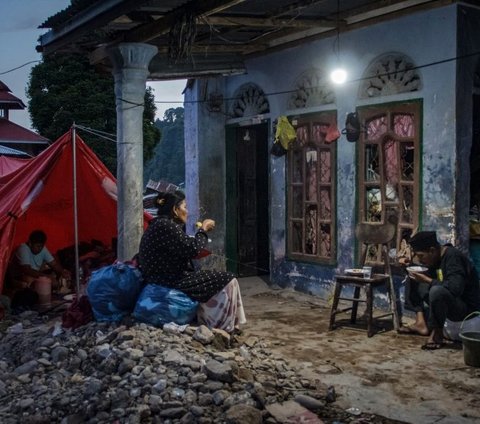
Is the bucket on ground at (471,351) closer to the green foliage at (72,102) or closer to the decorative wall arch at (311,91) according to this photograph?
the decorative wall arch at (311,91)

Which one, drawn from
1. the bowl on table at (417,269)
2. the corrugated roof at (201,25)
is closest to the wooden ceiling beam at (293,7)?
the corrugated roof at (201,25)

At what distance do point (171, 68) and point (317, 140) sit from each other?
225 cm

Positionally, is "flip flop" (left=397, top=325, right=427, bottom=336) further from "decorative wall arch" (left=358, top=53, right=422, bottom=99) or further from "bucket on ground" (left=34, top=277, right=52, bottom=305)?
"bucket on ground" (left=34, top=277, right=52, bottom=305)

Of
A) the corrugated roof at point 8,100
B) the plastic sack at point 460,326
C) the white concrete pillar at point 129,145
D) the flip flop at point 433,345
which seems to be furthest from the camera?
the corrugated roof at point 8,100

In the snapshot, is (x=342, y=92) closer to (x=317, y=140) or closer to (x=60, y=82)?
(x=317, y=140)

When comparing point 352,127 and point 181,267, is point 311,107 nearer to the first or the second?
point 352,127

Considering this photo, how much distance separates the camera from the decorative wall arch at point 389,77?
712 centimetres

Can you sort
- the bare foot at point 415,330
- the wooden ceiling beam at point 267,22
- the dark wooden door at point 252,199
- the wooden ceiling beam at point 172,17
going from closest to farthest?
the wooden ceiling beam at point 172,17
the bare foot at point 415,330
the wooden ceiling beam at point 267,22
the dark wooden door at point 252,199

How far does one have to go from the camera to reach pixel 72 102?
22.0 meters

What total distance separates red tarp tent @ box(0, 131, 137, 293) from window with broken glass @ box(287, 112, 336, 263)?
2.56 metres

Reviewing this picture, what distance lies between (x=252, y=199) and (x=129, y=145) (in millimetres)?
3371

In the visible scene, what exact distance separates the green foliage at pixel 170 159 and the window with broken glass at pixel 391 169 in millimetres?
28415

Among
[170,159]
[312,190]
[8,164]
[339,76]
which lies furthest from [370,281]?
[170,159]

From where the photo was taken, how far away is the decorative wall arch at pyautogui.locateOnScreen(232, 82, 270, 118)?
9.33 metres
